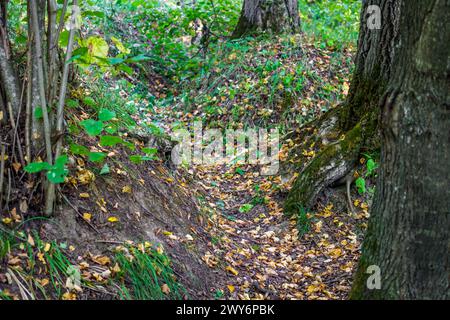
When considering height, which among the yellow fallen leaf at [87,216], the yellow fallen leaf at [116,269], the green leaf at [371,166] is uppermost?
the green leaf at [371,166]

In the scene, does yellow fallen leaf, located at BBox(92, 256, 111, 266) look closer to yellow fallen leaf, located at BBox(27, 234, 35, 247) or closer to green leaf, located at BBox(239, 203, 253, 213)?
yellow fallen leaf, located at BBox(27, 234, 35, 247)

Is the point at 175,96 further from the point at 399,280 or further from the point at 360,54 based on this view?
the point at 399,280

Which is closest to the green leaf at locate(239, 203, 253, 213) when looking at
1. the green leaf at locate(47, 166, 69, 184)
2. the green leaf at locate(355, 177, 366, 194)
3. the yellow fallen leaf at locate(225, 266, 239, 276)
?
the green leaf at locate(355, 177, 366, 194)

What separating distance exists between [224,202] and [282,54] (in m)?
3.26

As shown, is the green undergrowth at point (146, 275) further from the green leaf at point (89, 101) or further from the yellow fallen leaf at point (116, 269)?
the green leaf at point (89, 101)

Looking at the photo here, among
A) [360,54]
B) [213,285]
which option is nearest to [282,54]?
[360,54]

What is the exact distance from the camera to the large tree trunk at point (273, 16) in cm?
862

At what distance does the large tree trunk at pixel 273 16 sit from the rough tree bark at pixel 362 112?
345 centimetres

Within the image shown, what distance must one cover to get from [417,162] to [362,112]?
2628 millimetres

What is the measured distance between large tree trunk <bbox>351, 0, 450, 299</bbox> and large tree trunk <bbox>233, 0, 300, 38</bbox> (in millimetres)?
5888

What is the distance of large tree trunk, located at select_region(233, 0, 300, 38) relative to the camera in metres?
8.62

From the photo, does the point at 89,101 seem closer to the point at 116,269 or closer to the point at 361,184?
the point at 116,269

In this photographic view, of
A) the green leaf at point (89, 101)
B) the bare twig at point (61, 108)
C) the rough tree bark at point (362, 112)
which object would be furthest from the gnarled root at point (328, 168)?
the bare twig at point (61, 108)

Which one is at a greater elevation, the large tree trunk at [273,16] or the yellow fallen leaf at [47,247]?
the large tree trunk at [273,16]
